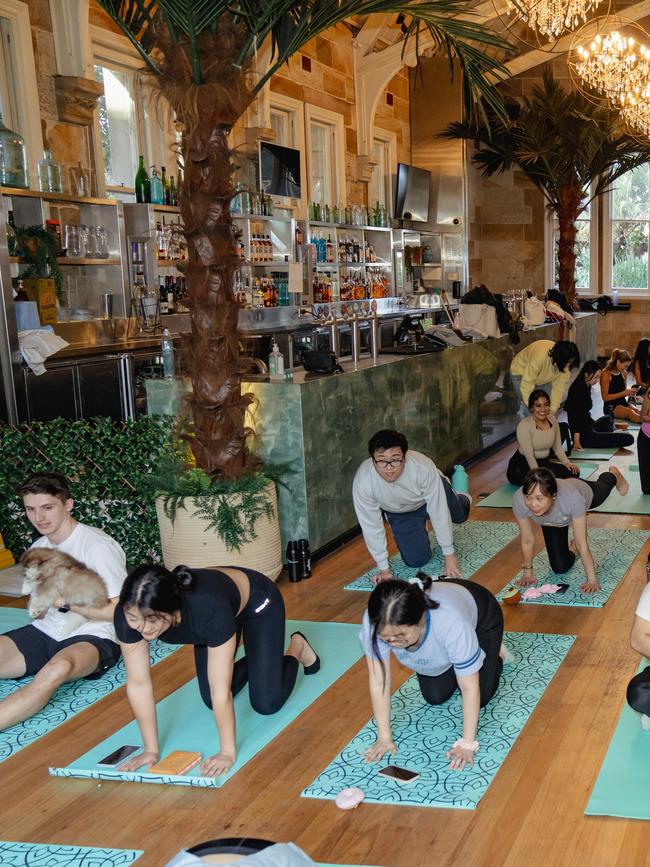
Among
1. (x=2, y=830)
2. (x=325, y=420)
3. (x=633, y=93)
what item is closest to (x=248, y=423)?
(x=325, y=420)

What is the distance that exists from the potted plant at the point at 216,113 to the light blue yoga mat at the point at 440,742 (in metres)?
1.81

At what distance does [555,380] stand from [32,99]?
4630 mm

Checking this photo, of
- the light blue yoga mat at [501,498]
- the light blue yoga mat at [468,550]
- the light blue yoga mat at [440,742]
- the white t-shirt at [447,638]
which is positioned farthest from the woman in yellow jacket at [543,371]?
the white t-shirt at [447,638]

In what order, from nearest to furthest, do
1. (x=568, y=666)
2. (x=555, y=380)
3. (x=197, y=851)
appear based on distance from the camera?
1. (x=197, y=851)
2. (x=568, y=666)
3. (x=555, y=380)

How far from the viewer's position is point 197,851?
5.35 feet

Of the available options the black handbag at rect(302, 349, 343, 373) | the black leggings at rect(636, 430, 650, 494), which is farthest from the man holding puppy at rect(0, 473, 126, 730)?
the black leggings at rect(636, 430, 650, 494)

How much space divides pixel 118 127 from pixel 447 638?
6.88 metres

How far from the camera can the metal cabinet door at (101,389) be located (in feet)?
23.0

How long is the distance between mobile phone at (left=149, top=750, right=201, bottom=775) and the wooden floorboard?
0.06 meters

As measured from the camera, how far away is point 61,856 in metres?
2.75

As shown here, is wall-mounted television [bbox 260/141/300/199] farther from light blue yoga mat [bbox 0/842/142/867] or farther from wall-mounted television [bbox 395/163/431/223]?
light blue yoga mat [bbox 0/842/142/867]

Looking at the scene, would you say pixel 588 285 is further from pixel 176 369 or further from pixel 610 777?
pixel 610 777

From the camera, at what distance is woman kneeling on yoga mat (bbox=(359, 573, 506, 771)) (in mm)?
2799

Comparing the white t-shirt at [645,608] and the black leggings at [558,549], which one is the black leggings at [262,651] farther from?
the black leggings at [558,549]
